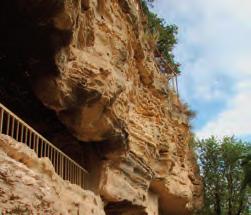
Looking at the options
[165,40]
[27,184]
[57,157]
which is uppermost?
[165,40]

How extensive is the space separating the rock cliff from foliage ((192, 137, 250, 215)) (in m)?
4.68

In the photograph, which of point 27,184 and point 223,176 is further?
point 223,176

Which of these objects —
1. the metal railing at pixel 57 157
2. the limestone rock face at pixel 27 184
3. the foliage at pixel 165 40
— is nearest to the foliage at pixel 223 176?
the foliage at pixel 165 40

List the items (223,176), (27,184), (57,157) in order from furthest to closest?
1. (223,176)
2. (57,157)
3. (27,184)

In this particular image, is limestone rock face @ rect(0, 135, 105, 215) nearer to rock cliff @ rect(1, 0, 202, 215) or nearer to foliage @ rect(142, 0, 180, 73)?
rock cliff @ rect(1, 0, 202, 215)

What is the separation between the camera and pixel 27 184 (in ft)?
21.9

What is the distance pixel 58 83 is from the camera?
30.1ft

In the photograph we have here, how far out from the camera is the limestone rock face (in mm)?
6266

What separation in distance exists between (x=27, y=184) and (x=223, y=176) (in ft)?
55.7

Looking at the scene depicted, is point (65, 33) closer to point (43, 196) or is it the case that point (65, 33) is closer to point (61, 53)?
point (61, 53)

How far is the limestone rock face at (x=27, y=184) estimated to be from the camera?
6266mm

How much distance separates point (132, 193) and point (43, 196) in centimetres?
604

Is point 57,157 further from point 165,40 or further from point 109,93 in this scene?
point 165,40

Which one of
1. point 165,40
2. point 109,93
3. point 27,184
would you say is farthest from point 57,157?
point 165,40
